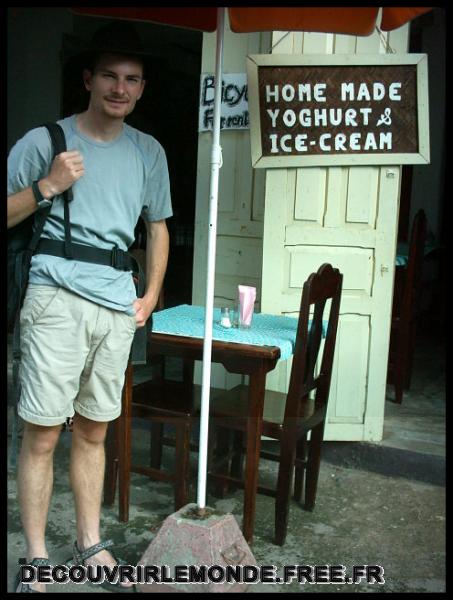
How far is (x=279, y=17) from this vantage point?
8.59ft

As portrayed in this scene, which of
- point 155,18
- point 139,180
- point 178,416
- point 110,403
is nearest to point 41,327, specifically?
point 110,403

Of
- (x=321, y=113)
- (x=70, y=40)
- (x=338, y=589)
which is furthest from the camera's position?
(x=70, y=40)

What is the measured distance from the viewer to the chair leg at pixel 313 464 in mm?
3453

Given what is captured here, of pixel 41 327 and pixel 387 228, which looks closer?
pixel 41 327

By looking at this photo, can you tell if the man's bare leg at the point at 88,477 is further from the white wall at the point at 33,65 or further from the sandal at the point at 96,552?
the white wall at the point at 33,65

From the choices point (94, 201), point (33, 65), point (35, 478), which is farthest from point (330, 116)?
point (33, 65)

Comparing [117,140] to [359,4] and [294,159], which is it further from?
[294,159]

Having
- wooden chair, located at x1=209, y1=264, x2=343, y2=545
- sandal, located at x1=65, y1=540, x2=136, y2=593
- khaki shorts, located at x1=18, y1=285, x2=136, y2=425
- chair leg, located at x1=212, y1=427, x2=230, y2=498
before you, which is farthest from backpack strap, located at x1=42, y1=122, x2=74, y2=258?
chair leg, located at x1=212, y1=427, x2=230, y2=498

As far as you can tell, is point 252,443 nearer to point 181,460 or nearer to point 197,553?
point 181,460

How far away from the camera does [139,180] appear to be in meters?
2.59

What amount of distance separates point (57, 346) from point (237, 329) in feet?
3.61

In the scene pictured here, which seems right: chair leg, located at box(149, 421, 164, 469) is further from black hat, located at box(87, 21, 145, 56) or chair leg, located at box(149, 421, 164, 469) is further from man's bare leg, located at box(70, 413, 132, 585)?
black hat, located at box(87, 21, 145, 56)

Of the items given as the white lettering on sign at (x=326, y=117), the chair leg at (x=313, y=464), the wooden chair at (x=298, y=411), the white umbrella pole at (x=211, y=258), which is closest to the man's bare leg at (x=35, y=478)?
the white umbrella pole at (x=211, y=258)

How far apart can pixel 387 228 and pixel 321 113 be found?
70 cm
